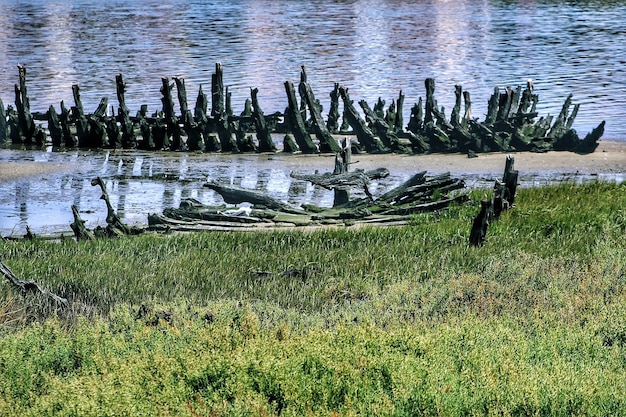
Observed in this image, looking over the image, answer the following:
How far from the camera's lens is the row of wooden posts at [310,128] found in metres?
26.6

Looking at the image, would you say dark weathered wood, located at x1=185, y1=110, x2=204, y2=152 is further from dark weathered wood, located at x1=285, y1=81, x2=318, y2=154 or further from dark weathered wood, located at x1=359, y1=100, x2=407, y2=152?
dark weathered wood, located at x1=359, y1=100, x2=407, y2=152

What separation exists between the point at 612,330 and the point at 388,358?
238 centimetres

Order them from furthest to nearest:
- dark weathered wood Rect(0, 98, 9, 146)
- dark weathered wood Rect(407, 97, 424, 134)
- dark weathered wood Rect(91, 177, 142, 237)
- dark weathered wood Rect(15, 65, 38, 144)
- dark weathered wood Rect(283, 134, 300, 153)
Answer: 1. dark weathered wood Rect(0, 98, 9, 146)
2. dark weathered wood Rect(15, 65, 38, 144)
3. dark weathered wood Rect(407, 97, 424, 134)
4. dark weathered wood Rect(283, 134, 300, 153)
5. dark weathered wood Rect(91, 177, 142, 237)

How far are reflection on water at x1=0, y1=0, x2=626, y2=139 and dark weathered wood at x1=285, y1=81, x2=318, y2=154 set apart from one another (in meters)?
9.00

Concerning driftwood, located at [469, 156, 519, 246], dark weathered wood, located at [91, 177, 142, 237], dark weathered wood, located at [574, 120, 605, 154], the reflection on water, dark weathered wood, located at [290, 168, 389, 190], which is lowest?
the reflection on water

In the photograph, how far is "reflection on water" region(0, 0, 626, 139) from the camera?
42969mm

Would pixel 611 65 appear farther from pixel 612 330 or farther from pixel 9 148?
pixel 612 330

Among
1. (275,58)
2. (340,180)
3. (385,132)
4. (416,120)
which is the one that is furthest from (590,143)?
(275,58)

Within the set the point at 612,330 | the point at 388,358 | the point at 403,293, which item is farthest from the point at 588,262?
the point at 388,358

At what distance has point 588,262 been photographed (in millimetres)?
12766

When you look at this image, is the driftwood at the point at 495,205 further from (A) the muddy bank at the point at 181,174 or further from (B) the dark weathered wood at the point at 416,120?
(B) the dark weathered wood at the point at 416,120

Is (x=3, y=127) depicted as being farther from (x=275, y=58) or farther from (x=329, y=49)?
(x=329, y=49)

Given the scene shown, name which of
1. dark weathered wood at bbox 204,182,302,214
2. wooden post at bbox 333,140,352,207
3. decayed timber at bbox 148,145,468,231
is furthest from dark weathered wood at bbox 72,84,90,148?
dark weathered wood at bbox 204,182,302,214

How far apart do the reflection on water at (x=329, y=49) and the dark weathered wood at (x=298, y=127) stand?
9001 mm
